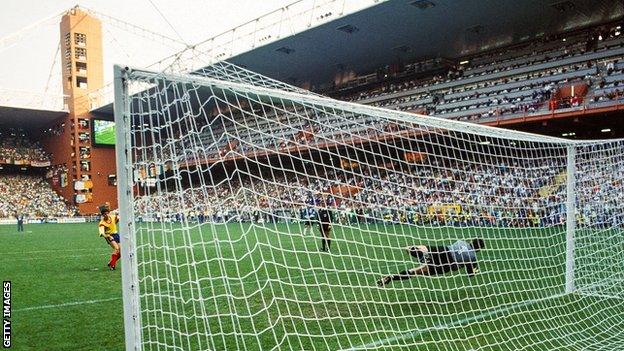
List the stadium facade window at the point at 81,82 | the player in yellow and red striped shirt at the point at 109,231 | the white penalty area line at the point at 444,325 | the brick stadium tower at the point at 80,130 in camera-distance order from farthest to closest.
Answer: the stadium facade window at the point at 81,82, the brick stadium tower at the point at 80,130, the player in yellow and red striped shirt at the point at 109,231, the white penalty area line at the point at 444,325

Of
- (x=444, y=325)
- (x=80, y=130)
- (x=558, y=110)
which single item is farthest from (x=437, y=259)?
(x=80, y=130)

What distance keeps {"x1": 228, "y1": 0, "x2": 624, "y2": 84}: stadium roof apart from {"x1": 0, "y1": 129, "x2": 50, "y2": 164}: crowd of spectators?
2783 cm

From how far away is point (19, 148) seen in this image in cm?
4950

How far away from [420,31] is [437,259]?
2494cm

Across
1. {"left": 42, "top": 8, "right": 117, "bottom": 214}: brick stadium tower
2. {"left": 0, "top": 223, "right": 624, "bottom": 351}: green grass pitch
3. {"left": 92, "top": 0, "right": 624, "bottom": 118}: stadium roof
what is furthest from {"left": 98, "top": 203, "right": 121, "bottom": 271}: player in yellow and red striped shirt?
{"left": 42, "top": 8, "right": 117, "bottom": 214}: brick stadium tower

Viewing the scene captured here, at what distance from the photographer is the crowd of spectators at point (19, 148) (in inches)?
1876

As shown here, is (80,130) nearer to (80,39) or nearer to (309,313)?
(80,39)

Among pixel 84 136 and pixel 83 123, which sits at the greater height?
pixel 83 123

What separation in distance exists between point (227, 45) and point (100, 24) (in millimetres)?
23088

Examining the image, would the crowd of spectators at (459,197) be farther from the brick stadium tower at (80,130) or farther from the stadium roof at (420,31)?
the brick stadium tower at (80,130)

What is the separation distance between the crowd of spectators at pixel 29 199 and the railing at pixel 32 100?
8.69m

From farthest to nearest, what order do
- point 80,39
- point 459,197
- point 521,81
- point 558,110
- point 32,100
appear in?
point 80,39 → point 32,100 → point 521,81 → point 558,110 → point 459,197

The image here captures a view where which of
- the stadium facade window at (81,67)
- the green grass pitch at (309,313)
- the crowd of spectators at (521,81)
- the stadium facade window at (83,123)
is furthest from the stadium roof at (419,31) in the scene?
the stadium facade window at (81,67)

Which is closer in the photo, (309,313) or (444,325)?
(444,325)
